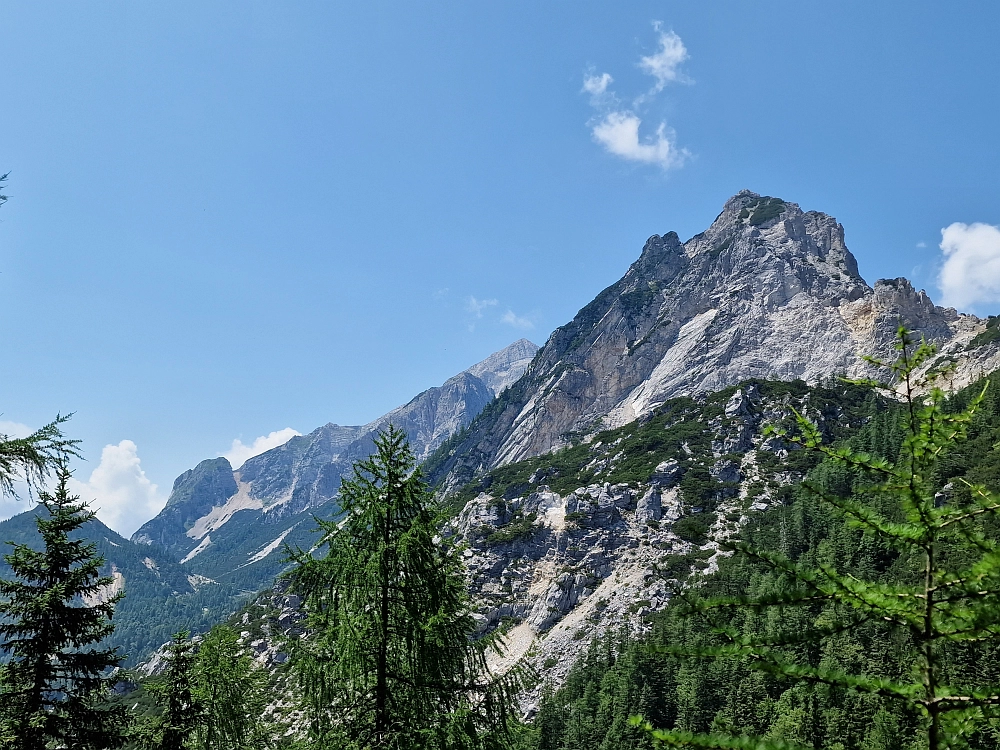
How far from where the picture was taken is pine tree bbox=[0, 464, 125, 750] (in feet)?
39.5

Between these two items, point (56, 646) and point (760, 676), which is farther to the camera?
point (760, 676)

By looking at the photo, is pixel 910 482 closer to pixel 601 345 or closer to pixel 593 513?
pixel 593 513

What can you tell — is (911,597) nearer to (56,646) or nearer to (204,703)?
(56,646)

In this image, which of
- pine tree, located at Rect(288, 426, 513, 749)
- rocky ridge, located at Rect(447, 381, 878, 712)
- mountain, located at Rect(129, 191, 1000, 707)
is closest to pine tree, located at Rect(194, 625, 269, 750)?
pine tree, located at Rect(288, 426, 513, 749)

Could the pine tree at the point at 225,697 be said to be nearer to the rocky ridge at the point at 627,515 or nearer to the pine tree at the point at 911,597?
the pine tree at the point at 911,597

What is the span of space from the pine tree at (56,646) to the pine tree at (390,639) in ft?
21.7

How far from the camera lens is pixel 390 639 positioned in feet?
30.6

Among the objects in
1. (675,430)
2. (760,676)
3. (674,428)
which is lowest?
(760,676)

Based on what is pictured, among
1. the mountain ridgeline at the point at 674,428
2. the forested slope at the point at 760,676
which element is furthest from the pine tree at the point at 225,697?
the forested slope at the point at 760,676

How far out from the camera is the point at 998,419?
236 feet

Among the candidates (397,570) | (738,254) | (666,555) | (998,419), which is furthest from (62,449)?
(738,254)

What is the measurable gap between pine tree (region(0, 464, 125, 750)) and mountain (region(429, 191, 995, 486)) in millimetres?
140585

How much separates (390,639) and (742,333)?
174 m

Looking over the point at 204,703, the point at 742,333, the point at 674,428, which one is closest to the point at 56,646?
the point at 204,703
